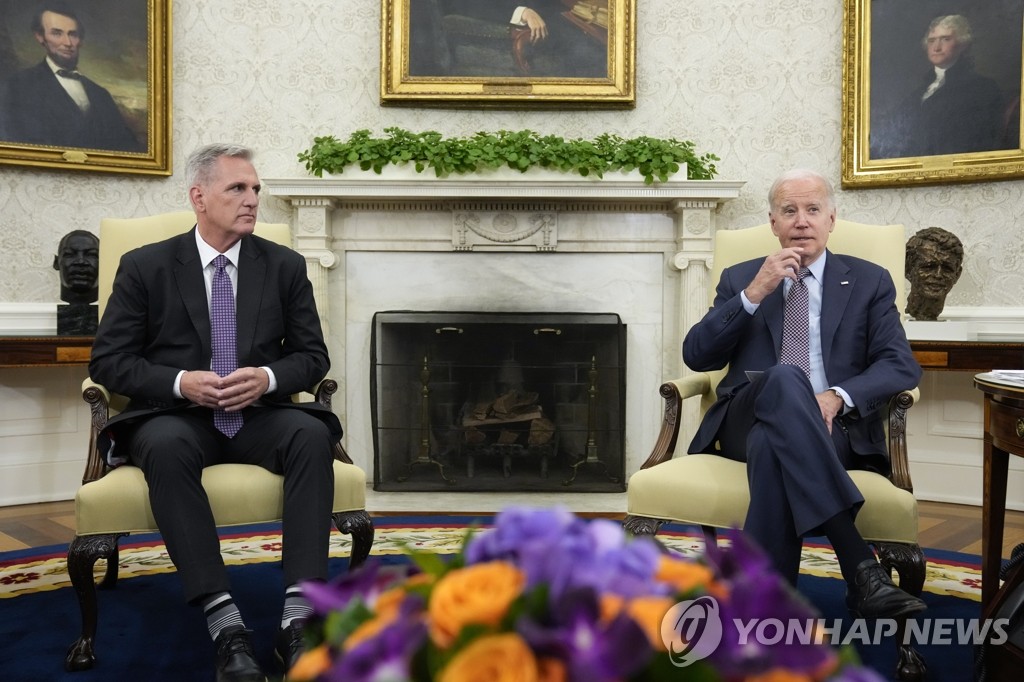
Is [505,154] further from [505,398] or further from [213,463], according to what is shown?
[213,463]

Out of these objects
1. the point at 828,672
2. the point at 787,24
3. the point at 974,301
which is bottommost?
the point at 828,672

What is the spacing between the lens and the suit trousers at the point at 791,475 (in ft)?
7.16

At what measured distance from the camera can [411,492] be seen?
188 inches

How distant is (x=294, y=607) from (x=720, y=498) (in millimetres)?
1189

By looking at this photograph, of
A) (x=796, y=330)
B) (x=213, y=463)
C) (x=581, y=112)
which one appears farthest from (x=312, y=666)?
(x=581, y=112)

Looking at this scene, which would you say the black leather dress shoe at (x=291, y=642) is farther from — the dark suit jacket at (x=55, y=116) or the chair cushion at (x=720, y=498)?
the dark suit jacket at (x=55, y=116)

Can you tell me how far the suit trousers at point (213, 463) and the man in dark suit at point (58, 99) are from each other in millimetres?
2843

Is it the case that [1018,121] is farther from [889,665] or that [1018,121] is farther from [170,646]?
[170,646]

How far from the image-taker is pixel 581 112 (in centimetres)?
502

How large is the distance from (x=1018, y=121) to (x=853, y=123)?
81 cm

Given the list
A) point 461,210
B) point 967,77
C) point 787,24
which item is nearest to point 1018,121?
point 967,77

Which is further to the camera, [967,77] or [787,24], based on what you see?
[787,24]

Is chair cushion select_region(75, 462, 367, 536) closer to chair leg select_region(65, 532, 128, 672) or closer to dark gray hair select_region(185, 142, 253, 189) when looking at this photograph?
chair leg select_region(65, 532, 128, 672)

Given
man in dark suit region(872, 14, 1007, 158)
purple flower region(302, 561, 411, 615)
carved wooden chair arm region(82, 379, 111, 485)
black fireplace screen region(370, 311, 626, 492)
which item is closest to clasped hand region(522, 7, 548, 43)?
black fireplace screen region(370, 311, 626, 492)
